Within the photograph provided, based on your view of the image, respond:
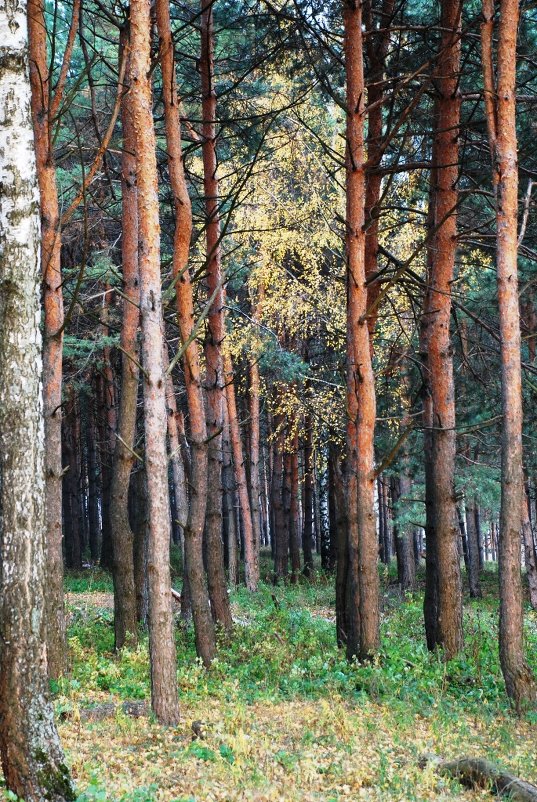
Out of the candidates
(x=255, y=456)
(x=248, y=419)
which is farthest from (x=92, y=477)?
(x=248, y=419)

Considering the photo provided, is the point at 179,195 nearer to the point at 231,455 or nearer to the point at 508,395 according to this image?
the point at 508,395

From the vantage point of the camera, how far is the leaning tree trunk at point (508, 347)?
955 cm

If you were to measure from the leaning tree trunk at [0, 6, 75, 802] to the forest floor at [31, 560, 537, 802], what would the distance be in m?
0.50

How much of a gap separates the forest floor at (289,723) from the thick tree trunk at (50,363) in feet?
2.57

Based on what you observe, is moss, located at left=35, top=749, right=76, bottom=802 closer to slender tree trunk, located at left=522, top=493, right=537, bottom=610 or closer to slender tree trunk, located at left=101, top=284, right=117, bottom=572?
slender tree trunk, located at left=101, top=284, right=117, bottom=572

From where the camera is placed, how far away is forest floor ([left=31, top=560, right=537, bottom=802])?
622 centimetres

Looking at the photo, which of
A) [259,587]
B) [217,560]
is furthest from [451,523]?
[259,587]

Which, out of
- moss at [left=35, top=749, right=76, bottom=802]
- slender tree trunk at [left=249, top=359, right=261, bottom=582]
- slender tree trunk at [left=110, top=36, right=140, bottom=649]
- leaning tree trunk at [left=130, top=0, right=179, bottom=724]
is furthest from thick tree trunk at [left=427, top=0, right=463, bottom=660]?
slender tree trunk at [left=249, top=359, right=261, bottom=582]

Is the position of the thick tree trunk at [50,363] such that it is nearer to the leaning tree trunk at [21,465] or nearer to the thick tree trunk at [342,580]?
the leaning tree trunk at [21,465]

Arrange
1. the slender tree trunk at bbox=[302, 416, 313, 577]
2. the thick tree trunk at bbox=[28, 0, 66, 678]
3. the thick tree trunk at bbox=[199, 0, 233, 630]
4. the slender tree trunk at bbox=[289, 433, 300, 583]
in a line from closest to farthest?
the thick tree trunk at bbox=[28, 0, 66, 678] → the thick tree trunk at bbox=[199, 0, 233, 630] → the slender tree trunk at bbox=[302, 416, 313, 577] → the slender tree trunk at bbox=[289, 433, 300, 583]

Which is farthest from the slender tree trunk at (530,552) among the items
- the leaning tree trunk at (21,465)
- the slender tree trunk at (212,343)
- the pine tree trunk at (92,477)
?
the leaning tree trunk at (21,465)

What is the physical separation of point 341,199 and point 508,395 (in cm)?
1130

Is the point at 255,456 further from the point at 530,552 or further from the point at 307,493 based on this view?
the point at 530,552

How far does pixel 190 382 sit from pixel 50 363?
2.23 meters
